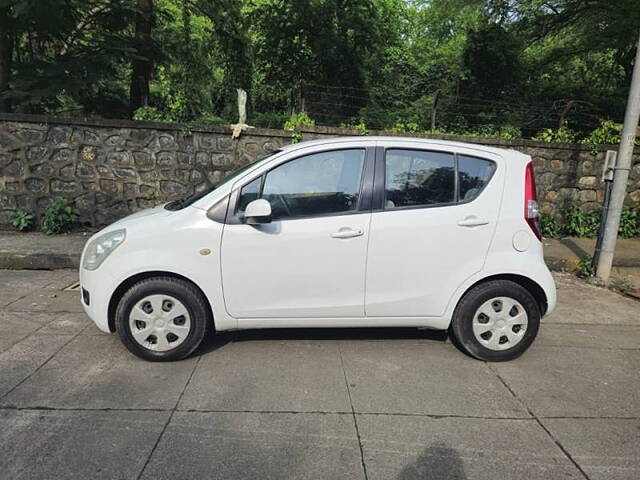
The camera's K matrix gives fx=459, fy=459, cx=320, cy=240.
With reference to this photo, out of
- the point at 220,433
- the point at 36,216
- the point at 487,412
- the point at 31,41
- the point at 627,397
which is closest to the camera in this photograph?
the point at 220,433

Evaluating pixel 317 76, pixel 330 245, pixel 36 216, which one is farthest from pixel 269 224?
pixel 317 76

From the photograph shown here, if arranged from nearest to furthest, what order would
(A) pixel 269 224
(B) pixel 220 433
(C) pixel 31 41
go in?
(B) pixel 220 433
(A) pixel 269 224
(C) pixel 31 41

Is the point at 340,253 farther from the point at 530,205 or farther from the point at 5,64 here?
the point at 5,64

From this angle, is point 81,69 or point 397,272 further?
point 81,69

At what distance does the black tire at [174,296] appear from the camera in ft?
11.5

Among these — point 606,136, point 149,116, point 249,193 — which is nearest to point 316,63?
point 149,116

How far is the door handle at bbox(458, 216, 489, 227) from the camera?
362 centimetres

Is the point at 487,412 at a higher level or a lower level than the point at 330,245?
lower

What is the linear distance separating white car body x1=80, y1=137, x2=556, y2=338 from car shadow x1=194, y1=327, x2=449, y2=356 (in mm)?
504

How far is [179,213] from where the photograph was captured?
3.61m

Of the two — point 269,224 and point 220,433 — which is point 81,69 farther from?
point 220,433

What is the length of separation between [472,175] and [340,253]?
127 cm

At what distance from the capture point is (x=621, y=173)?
605 centimetres

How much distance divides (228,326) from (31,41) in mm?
8446
